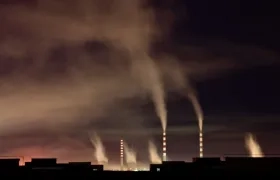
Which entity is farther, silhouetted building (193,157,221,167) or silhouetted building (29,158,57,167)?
silhouetted building (29,158,57,167)

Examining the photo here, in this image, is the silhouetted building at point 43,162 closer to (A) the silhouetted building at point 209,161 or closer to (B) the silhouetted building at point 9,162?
(B) the silhouetted building at point 9,162

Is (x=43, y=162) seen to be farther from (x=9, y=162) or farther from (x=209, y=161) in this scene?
(x=209, y=161)

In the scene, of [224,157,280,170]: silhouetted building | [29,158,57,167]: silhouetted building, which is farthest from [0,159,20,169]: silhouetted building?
[224,157,280,170]: silhouetted building

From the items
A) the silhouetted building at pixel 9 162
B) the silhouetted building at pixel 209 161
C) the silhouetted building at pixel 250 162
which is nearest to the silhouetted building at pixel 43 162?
the silhouetted building at pixel 9 162

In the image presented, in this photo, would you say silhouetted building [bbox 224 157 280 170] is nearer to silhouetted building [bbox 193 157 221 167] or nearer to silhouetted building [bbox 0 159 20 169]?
silhouetted building [bbox 193 157 221 167]

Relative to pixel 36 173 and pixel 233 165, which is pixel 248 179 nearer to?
pixel 233 165

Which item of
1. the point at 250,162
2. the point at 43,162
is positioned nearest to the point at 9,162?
the point at 43,162

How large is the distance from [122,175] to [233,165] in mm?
15259

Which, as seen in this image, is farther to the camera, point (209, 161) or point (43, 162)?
point (43, 162)

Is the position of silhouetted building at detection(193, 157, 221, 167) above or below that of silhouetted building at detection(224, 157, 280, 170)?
above

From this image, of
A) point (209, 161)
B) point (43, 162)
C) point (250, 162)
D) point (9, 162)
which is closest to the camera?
point (250, 162)

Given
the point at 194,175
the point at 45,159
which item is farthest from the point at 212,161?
the point at 45,159

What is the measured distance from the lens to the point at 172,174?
49281mm

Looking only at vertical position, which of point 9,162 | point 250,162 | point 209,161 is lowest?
point 250,162
